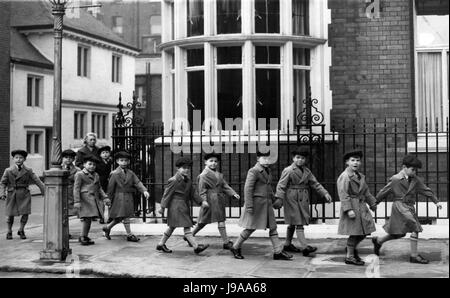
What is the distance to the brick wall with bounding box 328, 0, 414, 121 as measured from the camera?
12.4m

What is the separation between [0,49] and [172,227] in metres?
18.3

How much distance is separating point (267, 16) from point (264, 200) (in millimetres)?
4707

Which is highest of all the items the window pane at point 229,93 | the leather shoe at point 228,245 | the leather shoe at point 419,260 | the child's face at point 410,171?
the window pane at point 229,93

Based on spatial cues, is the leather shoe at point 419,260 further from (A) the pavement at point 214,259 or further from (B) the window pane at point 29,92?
(B) the window pane at point 29,92

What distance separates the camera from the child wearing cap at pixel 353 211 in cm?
844

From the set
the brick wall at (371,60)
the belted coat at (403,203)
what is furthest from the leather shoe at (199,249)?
the brick wall at (371,60)

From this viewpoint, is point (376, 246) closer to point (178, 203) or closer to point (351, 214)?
point (351, 214)

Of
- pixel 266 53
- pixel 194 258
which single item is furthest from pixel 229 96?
pixel 194 258

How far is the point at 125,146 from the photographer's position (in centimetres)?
1184

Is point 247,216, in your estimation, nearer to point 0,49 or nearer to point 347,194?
point 347,194

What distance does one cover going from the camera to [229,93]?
12.4 m

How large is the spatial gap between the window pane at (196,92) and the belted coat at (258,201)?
3.69m

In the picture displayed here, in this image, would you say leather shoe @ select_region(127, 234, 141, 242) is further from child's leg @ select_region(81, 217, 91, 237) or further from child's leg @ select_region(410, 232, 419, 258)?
child's leg @ select_region(410, 232, 419, 258)
